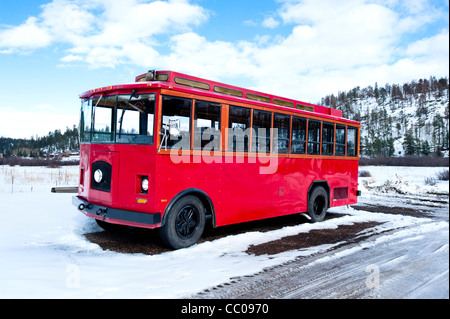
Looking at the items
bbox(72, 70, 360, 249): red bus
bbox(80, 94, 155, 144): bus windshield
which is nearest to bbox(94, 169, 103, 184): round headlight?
bbox(72, 70, 360, 249): red bus

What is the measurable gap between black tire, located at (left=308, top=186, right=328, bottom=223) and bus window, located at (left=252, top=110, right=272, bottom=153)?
229 cm

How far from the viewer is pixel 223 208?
660cm

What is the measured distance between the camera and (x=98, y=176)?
6023 millimetres

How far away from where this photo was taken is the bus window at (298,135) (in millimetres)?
8219

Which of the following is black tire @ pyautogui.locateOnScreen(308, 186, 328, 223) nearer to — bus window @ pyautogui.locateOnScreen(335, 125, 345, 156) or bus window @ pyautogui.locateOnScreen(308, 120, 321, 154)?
bus window @ pyautogui.locateOnScreen(308, 120, 321, 154)

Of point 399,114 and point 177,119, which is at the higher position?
point 399,114

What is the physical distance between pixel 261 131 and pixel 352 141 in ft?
14.2

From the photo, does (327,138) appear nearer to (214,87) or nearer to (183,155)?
(214,87)

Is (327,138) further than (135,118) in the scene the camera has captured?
Yes

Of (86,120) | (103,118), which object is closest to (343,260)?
(103,118)

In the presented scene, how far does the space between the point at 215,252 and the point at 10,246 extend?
342 centimetres

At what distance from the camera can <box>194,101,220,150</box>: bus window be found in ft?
20.0

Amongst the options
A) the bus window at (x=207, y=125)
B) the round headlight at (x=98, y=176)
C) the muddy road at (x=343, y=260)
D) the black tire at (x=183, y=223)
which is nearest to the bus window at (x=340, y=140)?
the muddy road at (x=343, y=260)
